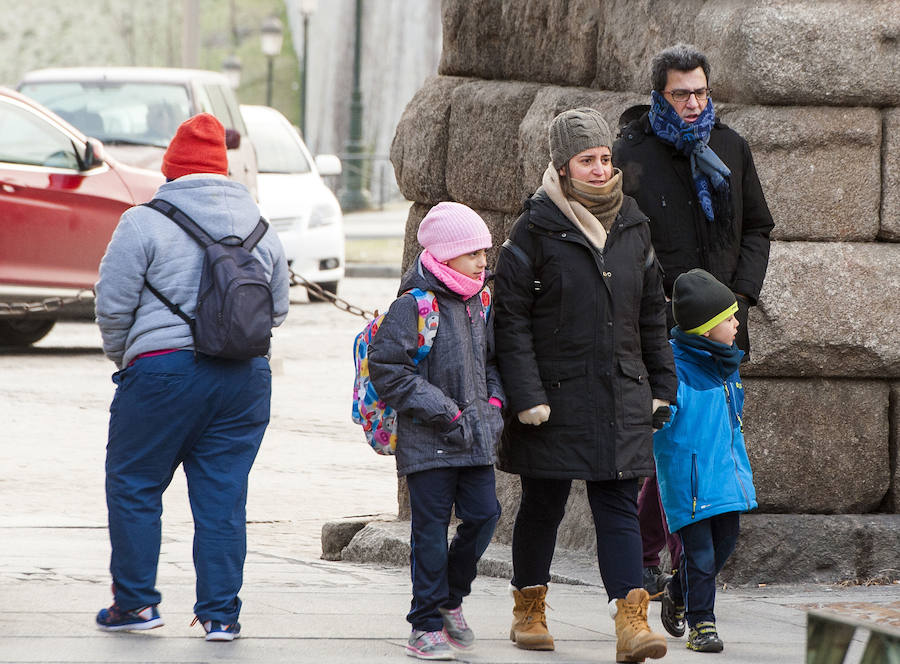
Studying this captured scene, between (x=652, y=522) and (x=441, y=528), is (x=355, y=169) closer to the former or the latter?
(x=652, y=522)

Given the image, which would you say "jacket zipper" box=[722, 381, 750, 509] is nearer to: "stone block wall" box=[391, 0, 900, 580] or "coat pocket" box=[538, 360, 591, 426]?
"coat pocket" box=[538, 360, 591, 426]

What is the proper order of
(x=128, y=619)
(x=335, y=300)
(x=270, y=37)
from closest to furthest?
(x=128, y=619) → (x=335, y=300) → (x=270, y=37)

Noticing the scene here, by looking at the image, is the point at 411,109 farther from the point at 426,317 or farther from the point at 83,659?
the point at 83,659

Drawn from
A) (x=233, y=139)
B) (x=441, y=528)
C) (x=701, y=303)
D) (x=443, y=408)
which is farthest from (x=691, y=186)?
(x=233, y=139)

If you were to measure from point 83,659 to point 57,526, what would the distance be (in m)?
2.83

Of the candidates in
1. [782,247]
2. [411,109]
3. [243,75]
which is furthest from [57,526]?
[243,75]

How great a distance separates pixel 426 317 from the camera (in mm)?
4898

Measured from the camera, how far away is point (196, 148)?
5.12 meters

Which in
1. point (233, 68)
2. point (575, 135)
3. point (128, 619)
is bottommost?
point (233, 68)

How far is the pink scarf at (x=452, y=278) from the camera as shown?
194 inches

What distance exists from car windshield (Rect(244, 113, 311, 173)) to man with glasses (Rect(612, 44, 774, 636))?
12.0 meters

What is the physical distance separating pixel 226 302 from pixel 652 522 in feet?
5.15

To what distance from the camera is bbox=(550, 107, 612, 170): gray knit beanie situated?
5004mm

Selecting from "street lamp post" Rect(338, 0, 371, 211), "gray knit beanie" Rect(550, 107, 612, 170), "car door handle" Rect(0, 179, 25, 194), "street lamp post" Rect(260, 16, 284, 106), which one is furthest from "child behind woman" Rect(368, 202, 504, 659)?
"street lamp post" Rect(260, 16, 284, 106)
